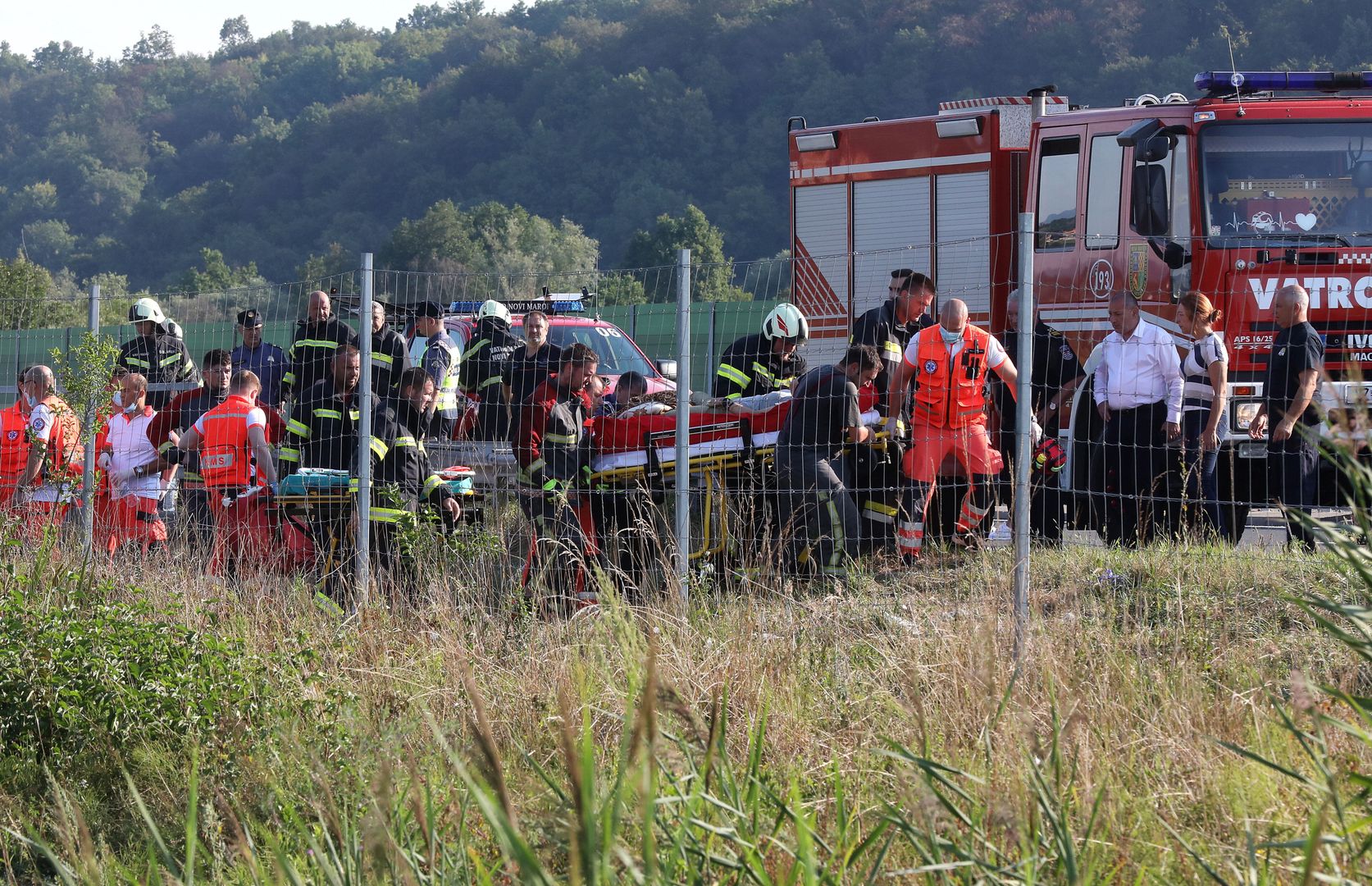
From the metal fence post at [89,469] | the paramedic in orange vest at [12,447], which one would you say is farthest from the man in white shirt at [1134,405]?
the paramedic in orange vest at [12,447]

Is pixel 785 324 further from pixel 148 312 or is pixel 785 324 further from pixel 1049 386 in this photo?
pixel 148 312

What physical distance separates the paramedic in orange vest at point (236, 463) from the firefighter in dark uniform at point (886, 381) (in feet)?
10.7

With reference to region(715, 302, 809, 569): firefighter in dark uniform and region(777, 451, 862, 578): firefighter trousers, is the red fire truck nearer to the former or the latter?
region(715, 302, 809, 569): firefighter in dark uniform

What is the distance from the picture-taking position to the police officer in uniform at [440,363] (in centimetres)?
1033

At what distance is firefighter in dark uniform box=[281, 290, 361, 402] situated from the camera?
902 centimetres

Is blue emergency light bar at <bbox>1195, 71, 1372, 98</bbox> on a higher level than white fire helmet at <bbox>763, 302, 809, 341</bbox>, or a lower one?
higher

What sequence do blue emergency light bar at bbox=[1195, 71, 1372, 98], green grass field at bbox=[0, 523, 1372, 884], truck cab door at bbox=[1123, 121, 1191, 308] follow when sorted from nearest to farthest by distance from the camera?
green grass field at bbox=[0, 523, 1372, 884] → truck cab door at bbox=[1123, 121, 1191, 308] → blue emergency light bar at bbox=[1195, 71, 1372, 98]

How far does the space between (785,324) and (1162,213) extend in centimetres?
284

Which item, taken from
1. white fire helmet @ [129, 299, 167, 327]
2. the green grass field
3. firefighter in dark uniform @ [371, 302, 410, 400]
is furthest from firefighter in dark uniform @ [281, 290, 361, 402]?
the green grass field

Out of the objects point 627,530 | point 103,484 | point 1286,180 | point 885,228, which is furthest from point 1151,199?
point 103,484

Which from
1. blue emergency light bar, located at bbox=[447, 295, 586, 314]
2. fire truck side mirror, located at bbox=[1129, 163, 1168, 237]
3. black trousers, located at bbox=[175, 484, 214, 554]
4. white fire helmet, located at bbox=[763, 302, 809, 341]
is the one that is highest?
fire truck side mirror, located at bbox=[1129, 163, 1168, 237]

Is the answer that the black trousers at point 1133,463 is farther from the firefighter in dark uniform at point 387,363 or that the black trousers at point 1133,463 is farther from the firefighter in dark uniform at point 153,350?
the firefighter in dark uniform at point 153,350

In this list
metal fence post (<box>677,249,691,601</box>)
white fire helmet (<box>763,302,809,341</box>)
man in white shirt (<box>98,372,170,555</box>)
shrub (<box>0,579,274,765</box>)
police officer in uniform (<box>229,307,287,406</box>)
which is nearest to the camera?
shrub (<box>0,579,274,765</box>)

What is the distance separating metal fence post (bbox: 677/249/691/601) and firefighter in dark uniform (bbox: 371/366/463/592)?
142cm
